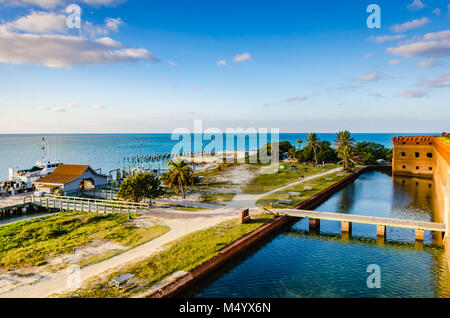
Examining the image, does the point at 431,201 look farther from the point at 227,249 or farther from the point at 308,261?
the point at 227,249

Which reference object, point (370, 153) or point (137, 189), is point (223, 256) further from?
point (370, 153)

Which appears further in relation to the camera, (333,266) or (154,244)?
(154,244)

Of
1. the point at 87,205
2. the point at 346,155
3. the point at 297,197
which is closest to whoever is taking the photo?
the point at 87,205

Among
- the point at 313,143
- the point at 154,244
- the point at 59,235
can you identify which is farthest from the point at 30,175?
the point at 313,143

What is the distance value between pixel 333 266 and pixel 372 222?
955 cm

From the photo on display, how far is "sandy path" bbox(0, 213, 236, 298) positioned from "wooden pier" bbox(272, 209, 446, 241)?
33.6ft

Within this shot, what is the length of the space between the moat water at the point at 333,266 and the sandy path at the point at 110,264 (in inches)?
211

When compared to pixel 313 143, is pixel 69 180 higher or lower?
lower

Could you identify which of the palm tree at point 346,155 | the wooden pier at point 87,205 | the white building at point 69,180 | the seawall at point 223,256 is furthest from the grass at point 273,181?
the white building at point 69,180

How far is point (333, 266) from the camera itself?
75.7 feet
